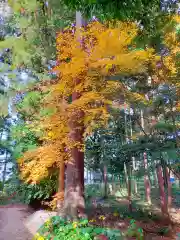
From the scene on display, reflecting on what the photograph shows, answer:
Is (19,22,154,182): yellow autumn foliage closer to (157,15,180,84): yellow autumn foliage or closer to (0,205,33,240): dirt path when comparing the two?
(157,15,180,84): yellow autumn foliage

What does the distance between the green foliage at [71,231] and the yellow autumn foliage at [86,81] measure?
1.40 m

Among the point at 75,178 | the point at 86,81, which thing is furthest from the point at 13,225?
the point at 86,81

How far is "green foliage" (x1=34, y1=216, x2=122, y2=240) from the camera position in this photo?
504 cm

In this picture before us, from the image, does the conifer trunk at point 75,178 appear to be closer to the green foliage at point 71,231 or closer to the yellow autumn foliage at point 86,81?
the yellow autumn foliage at point 86,81

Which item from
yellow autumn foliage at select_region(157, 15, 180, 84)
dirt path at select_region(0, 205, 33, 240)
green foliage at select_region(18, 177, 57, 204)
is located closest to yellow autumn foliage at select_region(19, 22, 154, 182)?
yellow autumn foliage at select_region(157, 15, 180, 84)

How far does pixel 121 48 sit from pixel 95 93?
1.39m

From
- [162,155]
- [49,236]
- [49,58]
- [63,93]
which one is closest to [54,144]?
[63,93]

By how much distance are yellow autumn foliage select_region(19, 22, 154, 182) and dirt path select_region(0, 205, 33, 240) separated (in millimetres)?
1677

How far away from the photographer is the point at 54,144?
6586mm

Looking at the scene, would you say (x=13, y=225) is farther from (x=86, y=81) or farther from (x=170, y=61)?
(x=170, y=61)

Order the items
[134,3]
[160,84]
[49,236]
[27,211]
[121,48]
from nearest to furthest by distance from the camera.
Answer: [134,3] < [49,236] < [121,48] < [160,84] < [27,211]

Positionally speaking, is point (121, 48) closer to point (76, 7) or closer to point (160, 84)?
point (160, 84)

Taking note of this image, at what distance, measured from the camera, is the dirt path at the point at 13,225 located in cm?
616

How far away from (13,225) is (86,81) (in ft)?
18.0
